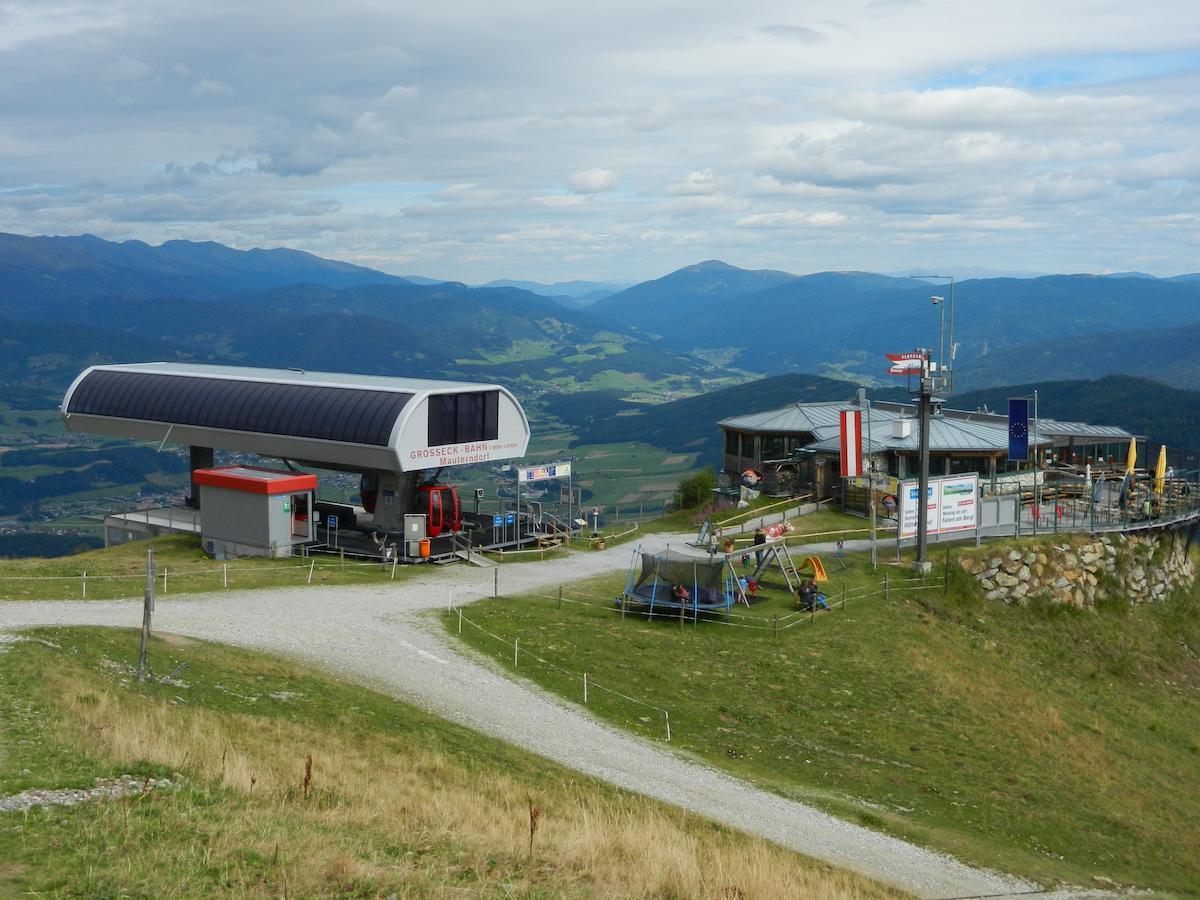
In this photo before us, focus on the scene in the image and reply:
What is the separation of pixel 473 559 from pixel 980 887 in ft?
84.4

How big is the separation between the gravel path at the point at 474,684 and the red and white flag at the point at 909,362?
1311 cm

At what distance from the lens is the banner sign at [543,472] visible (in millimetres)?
46344

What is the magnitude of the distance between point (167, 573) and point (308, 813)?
924 inches

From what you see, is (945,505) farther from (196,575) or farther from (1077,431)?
(196,575)

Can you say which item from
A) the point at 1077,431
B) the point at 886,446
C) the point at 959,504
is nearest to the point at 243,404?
the point at 886,446

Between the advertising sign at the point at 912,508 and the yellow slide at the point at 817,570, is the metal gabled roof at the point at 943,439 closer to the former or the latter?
the advertising sign at the point at 912,508

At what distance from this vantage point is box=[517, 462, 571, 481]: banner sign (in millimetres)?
46344

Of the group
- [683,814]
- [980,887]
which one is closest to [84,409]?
[683,814]

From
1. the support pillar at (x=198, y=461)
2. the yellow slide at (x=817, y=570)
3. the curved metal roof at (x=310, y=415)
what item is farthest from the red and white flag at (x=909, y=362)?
the support pillar at (x=198, y=461)

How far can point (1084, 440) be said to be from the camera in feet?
194

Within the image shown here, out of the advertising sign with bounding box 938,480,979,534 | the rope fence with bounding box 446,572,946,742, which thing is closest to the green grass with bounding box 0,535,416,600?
the rope fence with bounding box 446,572,946,742

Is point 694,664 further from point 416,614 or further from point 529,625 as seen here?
point 416,614

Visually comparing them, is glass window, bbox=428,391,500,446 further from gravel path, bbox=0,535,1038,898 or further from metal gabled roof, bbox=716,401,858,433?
metal gabled roof, bbox=716,401,858,433

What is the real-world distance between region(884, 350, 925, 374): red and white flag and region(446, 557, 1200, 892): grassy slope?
7212 mm
